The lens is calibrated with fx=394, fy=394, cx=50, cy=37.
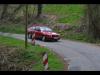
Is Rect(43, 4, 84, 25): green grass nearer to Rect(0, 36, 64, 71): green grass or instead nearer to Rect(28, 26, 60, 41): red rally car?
Answer: Rect(28, 26, 60, 41): red rally car

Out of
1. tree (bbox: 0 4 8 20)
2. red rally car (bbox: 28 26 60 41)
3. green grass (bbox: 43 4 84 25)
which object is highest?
tree (bbox: 0 4 8 20)

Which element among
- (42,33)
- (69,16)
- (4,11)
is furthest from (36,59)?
(69,16)

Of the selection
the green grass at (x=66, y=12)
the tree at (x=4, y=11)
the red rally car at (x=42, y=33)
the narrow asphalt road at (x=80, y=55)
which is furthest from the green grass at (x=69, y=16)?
the tree at (x=4, y=11)

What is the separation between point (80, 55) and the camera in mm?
23156

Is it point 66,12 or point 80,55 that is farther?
point 66,12

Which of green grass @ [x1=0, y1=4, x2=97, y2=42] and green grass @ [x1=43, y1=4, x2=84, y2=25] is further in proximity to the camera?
green grass @ [x1=43, y1=4, x2=84, y2=25]

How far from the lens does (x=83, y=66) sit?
19141 millimetres

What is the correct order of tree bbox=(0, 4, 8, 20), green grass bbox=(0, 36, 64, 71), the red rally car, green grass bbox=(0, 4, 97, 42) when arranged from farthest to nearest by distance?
green grass bbox=(0, 4, 97, 42) < the red rally car < green grass bbox=(0, 36, 64, 71) < tree bbox=(0, 4, 8, 20)

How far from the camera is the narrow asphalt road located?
19034 mm

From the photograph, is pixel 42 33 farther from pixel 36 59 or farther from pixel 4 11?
pixel 4 11

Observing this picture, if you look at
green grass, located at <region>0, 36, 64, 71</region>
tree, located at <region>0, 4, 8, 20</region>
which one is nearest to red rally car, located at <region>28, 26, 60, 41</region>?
green grass, located at <region>0, 36, 64, 71</region>

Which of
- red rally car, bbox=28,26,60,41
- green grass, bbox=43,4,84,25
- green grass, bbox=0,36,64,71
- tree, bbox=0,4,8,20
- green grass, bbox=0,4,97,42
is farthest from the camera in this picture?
green grass, bbox=43,4,84,25

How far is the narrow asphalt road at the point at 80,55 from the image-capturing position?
1903 centimetres

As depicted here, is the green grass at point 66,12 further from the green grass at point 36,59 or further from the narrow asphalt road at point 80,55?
the green grass at point 36,59
